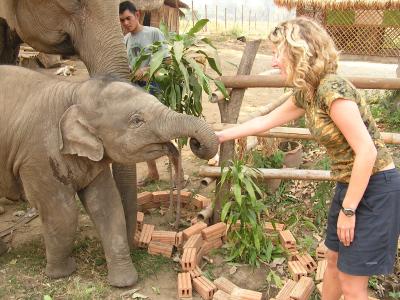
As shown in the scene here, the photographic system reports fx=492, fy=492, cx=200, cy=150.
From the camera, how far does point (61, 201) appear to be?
323 cm

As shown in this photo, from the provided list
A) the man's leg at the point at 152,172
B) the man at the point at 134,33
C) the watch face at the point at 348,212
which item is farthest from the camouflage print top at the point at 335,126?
the man's leg at the point at 152,172

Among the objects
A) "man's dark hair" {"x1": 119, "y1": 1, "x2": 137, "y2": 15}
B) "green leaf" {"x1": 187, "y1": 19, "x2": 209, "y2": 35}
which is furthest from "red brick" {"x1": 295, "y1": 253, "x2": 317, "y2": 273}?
"man's dark hair" {"x1": 119, "y1": 1, "x2": 137, "y2": 15}

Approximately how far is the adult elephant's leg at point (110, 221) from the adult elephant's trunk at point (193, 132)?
0.80 m

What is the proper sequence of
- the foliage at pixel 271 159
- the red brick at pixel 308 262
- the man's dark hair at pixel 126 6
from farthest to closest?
the foliage at pixel 271 159 → the man's dark hair at pixel 126 6 → the red brick at pixel 308 262

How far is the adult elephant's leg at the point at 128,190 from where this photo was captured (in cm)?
369

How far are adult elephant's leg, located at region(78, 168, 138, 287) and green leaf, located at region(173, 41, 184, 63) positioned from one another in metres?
0.90

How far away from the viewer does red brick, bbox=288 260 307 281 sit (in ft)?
11.0

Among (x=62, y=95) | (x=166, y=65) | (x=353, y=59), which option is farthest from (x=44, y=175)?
(x=353, y=59)

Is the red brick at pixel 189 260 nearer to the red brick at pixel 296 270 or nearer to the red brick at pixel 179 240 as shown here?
the red brick at pixel 179 240

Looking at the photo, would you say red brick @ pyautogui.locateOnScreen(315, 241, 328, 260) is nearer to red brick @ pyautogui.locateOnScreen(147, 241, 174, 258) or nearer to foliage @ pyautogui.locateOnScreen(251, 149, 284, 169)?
red brick @ pyautogui.locateOnScreen(147, 241, 174, 258)

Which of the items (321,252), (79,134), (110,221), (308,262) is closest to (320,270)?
(308,262)

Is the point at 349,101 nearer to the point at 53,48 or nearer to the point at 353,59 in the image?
the point at 53,48

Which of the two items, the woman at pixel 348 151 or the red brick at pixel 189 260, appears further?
the red brick at pixel 189 260

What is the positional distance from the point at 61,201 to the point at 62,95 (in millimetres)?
692
